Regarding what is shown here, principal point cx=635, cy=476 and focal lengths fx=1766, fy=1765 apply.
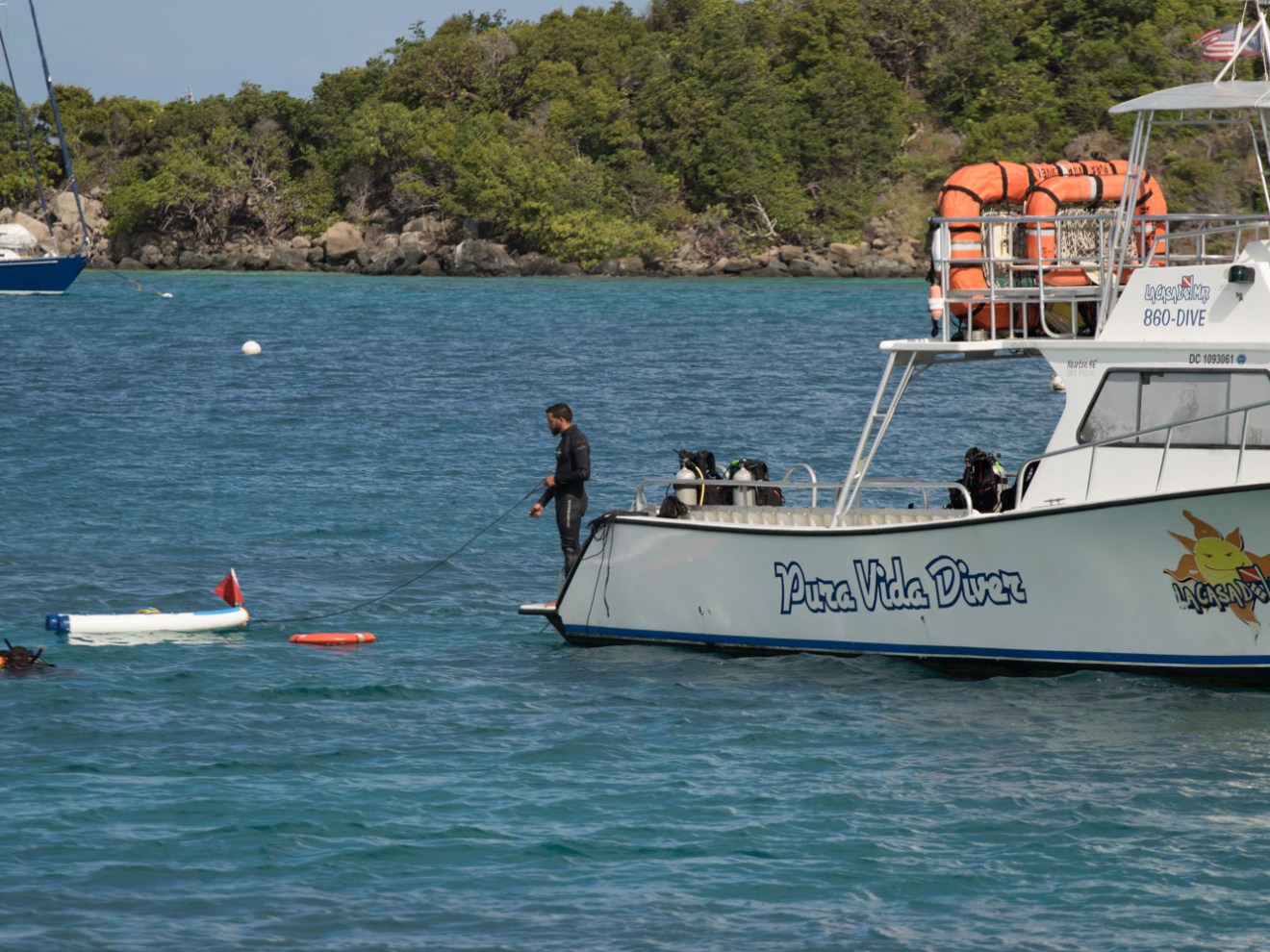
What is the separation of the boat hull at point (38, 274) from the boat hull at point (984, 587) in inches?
2935

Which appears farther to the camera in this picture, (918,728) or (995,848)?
(918,728)

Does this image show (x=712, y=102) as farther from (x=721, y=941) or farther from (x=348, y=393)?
(x=721, y=941)

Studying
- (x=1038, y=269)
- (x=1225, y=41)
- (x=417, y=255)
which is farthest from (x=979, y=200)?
(x=417, y=255)

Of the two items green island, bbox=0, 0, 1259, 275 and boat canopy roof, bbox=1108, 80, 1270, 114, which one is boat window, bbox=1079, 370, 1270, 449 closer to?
boat canopy roof, bbox=1108, 80, 1270, 114

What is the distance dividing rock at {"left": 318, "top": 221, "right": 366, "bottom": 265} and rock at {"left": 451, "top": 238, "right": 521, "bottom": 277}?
25.7 feet

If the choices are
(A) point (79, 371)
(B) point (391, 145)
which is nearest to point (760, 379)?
(A) point (79, 371)

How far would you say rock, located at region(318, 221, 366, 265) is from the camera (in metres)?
117

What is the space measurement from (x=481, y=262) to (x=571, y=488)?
97932 millimetres

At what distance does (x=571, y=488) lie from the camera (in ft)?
53.7

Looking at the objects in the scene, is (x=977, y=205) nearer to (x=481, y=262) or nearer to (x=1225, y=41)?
(x=1225, y=41)

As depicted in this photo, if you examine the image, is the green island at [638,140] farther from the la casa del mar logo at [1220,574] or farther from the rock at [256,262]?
the la casa del mar logo at [1220,574]

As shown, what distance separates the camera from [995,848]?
10695mm

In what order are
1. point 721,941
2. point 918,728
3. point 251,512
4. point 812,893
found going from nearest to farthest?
point 721,941 → point 812,893 → point 918,728 → point 251,512

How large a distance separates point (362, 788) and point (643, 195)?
356 ft
